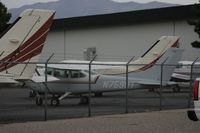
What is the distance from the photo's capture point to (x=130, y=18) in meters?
56.4

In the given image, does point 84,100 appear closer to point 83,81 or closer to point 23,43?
A: point 83,81

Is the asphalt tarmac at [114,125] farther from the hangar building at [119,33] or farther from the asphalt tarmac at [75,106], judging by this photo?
the hangar building at [119,33]

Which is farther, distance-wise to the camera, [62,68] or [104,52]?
[104,52]

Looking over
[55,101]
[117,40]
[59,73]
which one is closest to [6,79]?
[55,101]

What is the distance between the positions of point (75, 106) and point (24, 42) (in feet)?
18.1

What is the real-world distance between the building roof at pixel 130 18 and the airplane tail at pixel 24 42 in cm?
3239

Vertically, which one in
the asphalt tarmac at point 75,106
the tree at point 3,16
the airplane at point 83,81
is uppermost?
the tree at point 3,16

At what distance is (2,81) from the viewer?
1652 cm

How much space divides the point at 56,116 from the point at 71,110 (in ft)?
6.71

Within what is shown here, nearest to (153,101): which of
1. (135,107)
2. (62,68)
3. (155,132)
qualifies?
(135,107)

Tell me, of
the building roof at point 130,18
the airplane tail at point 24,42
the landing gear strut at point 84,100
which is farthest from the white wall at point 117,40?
the airplane tail at point 24,42

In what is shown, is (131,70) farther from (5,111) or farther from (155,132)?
(155,132)

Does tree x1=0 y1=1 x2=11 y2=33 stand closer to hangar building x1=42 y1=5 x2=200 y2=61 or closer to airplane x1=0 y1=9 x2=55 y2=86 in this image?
hangar building x1=42 y1=5 x2=200 y2=61

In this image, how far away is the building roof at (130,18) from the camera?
51844 millimetres
